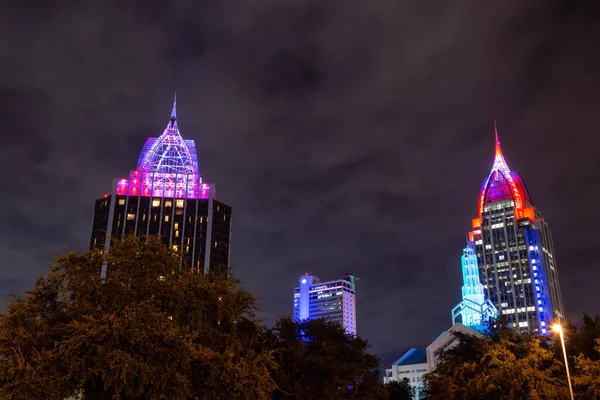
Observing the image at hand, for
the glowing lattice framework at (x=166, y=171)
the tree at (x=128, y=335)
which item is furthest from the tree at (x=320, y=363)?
the glowing lattice framework at (x=166, y=171)

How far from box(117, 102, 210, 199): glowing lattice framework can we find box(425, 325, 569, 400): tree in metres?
148

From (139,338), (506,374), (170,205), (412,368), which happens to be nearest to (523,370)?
(506,374)

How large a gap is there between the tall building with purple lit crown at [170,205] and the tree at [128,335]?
148257 millimetres

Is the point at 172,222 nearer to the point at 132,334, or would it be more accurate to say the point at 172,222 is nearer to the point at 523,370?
the point at 523,370

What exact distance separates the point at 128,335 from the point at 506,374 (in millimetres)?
28764

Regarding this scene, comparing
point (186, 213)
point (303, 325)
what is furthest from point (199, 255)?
point (303, 325)

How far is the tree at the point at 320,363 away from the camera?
41000mm

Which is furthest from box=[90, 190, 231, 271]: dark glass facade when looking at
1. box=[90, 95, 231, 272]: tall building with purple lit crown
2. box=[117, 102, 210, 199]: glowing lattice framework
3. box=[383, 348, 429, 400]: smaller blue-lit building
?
box=[383, 348, 429, 400]: smaller blue-lit building

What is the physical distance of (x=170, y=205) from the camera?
184m

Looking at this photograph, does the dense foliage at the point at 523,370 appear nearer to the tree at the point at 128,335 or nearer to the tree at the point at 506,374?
the tree at the point at 506,374

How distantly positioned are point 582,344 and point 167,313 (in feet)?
110

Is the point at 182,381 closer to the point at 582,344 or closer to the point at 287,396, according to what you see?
the point at 287,396

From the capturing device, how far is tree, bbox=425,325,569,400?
40.8 m

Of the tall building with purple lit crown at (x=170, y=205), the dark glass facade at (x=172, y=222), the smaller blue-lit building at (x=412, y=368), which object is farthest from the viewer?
the tall building with purple lit crown at (x=170, y=205)
